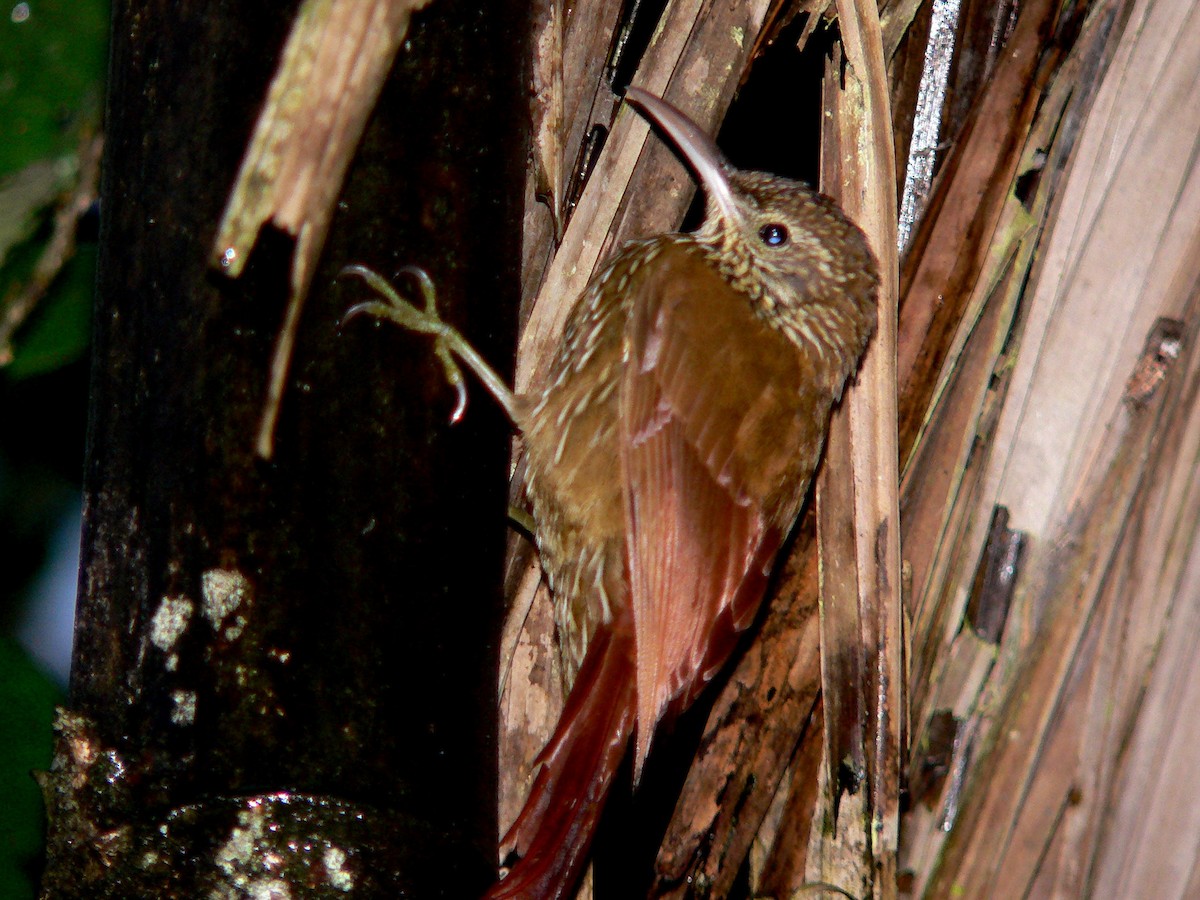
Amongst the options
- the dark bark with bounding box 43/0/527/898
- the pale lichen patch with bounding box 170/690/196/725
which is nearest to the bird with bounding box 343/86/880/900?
the dark bark with bounding box 43/0/527/898

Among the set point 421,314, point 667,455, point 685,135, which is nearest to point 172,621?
point 421,314

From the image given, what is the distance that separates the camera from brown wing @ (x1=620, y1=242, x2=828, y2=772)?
2102 mm

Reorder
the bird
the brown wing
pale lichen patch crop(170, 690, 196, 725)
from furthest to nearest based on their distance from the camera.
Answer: the brown wing < the bird < pale lichen patch crop(170, 690, 196, 725)

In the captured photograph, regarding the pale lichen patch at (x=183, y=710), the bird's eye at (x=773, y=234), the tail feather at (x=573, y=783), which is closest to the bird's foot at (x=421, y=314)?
the pale lichen patch at (x=183, y=710)

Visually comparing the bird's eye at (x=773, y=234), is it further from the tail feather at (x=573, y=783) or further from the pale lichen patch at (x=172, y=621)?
the pale lichen patch at (x=172, y=621)

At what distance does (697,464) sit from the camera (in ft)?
7.34

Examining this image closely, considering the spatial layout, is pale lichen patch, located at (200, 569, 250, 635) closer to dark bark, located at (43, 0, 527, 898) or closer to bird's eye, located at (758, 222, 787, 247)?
dark bark, located at (43, 0, 527, 898)

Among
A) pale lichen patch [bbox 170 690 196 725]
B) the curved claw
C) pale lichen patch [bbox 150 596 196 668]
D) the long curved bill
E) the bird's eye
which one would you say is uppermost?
the long curved bill

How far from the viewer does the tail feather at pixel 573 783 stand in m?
1.78

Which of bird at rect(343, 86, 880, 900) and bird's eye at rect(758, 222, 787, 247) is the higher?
bird's eye at rect(758, 222, 787, 247)

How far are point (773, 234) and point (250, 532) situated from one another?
1751 mm

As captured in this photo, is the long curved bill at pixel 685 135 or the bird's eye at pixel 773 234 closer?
the long curved bill at pixel 685 135

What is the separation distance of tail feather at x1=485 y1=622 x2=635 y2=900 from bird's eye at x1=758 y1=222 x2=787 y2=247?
117 cm

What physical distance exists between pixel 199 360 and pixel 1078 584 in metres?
1.72
